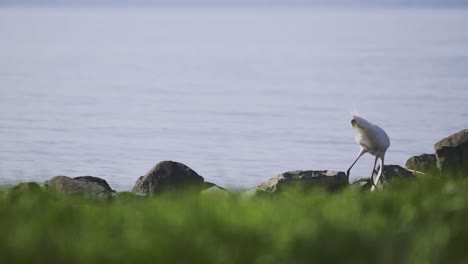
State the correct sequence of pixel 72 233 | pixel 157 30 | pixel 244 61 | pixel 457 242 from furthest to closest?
pixel 157 30 → pixel 244 61 → pixel 457 242 → pixel 72 233

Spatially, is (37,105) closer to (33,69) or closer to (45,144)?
(45,144)

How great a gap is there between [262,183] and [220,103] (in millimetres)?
11756

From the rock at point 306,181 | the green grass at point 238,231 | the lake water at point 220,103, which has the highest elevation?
the lake water at point 220,103

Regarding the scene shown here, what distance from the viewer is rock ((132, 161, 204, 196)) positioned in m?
9.13

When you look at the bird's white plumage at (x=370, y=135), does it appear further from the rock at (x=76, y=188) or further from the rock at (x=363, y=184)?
the rock at (x=76, y=188)

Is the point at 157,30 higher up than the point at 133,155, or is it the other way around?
the point at 157,30

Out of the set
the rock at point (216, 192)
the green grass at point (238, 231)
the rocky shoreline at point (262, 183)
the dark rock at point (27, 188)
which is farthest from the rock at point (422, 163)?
the green grass at point (238, 231)

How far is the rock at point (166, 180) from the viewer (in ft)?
30.0

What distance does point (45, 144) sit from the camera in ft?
50.0

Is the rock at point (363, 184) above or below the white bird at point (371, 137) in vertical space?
below

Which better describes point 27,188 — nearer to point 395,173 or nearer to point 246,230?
point 246,230

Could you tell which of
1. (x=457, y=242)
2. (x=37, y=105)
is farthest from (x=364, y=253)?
(x=37, y=105)

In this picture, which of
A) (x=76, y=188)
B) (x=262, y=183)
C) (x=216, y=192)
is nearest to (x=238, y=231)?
(x=216, y=192)

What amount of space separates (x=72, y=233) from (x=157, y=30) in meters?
48.7
